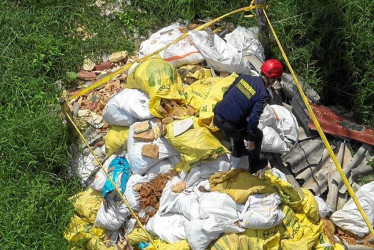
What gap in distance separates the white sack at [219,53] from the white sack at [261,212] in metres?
1.63

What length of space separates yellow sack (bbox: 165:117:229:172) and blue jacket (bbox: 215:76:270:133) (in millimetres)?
341

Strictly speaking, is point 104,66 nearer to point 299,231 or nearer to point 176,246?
point 176,246

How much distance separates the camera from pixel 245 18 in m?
6.90

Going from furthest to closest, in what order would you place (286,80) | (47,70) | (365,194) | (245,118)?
(47,70) < (286,80) < (365,194) < (245,118)

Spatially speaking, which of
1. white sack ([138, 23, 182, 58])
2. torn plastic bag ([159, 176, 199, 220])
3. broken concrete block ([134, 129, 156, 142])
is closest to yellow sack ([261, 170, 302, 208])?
torn plastic bag ([159, 176, 199, 220])

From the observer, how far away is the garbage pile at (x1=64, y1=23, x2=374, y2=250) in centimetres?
507

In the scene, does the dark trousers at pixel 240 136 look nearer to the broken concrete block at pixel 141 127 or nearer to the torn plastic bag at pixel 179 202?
the torn plastic bag at pixel 179 202

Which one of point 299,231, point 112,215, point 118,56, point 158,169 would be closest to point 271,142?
point 299,231

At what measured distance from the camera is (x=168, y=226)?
5234 mm

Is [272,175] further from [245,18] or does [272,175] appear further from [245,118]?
[245,18]

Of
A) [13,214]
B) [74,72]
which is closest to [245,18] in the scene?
[74,72]

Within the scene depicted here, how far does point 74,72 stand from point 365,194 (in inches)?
140

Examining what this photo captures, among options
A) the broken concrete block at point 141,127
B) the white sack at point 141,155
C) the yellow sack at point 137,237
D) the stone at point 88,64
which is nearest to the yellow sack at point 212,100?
the white sack at point 141,155

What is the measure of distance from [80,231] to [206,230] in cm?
146
